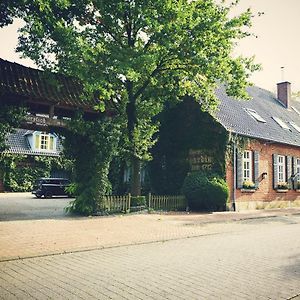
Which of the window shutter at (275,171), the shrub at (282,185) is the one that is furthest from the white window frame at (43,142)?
the shrub at (282,185)

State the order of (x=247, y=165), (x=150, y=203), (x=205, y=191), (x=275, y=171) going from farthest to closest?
(x=275, y=171) < (x=247, y=165) < (x=205, y=191) < (x=150, y=203)

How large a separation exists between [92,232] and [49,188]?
1763cm

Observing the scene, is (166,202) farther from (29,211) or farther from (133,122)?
(29,211)

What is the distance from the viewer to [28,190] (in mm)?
32719

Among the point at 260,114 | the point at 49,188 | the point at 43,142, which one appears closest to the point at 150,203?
the point at 260,114

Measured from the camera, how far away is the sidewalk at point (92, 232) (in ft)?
25.1

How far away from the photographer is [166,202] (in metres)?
16.9

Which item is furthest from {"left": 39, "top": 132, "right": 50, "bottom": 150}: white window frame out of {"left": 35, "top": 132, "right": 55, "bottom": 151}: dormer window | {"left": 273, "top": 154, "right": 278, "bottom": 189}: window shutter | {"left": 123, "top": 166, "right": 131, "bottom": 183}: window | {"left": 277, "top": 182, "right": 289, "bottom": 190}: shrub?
{"left": 277, "top": 182, "right": 289, "bottom": 190}: shrub

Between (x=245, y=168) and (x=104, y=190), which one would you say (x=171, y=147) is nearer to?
(x=245, y=168)

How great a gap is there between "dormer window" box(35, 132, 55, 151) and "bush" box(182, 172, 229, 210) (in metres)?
21.8

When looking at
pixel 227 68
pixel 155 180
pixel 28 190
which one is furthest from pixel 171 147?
pixel 28 190

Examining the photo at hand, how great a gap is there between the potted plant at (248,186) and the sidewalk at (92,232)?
16.5 ft

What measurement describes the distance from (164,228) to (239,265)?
199 inches

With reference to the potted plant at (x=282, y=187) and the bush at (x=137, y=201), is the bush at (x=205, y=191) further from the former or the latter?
the potted plant at (x=282, y=187)
